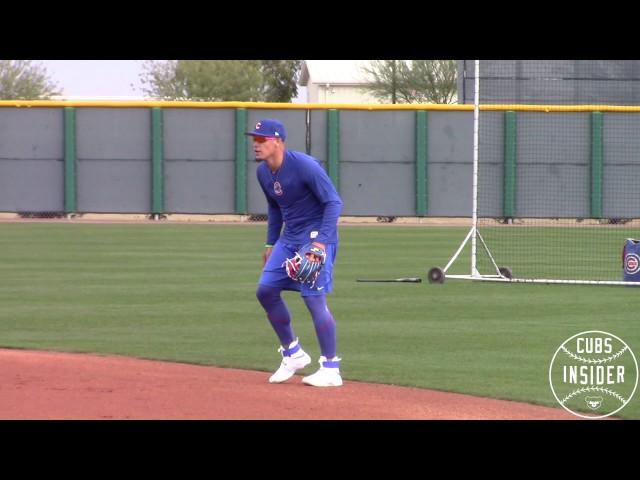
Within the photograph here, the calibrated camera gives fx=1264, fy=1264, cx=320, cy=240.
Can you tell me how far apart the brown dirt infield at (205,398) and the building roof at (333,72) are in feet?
188

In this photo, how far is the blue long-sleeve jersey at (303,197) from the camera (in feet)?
33.0

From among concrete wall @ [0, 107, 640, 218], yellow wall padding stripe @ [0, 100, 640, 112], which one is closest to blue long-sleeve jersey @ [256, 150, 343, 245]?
yellow wall padding stripe @ [0, 100, 640, 112]

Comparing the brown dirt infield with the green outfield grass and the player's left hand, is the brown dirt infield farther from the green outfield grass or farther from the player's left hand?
the player's left hand

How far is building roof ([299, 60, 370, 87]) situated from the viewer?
6862cm

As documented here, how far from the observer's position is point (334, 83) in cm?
6888

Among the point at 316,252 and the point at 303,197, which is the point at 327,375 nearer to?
the point at 316,252

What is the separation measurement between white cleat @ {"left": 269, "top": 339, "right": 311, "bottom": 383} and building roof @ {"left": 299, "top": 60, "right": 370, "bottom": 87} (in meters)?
57.5

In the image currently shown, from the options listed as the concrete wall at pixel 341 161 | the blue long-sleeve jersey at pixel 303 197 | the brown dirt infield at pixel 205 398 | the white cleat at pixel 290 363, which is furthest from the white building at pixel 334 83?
the blue long-sleeve jersey at pixel 303 197

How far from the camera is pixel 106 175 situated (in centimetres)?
3759

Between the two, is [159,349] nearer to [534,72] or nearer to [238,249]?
[238,249]

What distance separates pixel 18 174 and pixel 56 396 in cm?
2867

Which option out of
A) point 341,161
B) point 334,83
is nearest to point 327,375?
point 341,161

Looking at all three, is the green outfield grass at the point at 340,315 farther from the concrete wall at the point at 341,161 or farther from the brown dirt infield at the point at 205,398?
the concrete wall at the point at 341,161

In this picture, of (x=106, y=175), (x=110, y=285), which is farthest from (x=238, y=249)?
(x=106, y=175)
